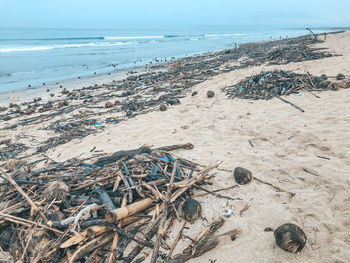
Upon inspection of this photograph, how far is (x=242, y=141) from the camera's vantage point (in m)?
5.30

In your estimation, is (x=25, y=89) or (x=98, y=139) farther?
(x=25, y=89)

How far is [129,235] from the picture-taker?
98.3 inches

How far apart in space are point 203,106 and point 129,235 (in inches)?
249

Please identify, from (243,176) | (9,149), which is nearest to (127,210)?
(243,176)

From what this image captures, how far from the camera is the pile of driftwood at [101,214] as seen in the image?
245 centimetres

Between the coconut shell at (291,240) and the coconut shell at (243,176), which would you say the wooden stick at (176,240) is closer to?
the coconut shell at (291,240)

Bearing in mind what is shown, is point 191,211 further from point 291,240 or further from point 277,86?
point 277,86

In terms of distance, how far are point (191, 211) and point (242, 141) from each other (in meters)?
2.83

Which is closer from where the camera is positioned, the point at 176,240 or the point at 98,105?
the point at 176,240

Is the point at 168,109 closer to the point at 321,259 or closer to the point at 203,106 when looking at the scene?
the point at 203,106

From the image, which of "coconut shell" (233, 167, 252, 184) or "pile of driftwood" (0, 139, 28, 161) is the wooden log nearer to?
"coconut shell" (233, 167, 252, 184)

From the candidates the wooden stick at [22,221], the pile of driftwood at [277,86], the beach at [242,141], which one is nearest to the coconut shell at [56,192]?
the wooden stick at [22,221]

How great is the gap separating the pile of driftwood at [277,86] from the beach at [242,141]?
1.11 ft

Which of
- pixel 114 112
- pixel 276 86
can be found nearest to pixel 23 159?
pixel 114 112
